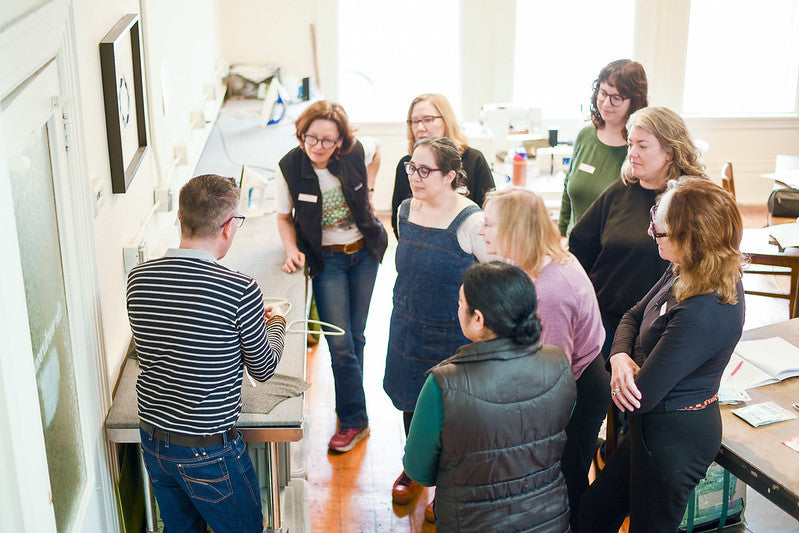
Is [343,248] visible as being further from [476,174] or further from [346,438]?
[346,438]

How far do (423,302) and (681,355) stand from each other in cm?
102

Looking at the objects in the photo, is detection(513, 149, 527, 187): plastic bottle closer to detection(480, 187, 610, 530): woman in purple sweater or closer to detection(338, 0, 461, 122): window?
detection(338, 0, 461, 122): window

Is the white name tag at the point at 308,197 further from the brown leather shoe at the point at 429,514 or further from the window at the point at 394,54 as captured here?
the window at the point at 394,54

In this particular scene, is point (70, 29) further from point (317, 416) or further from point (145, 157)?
point (317, 416)

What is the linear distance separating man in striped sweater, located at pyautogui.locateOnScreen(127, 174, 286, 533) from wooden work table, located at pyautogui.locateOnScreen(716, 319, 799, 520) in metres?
1.40

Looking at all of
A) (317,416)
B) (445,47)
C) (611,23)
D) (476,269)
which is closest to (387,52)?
(445,47)

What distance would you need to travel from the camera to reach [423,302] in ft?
9.75

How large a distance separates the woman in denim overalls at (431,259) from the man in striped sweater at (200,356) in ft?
2.63

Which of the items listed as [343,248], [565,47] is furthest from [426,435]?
[565,47]

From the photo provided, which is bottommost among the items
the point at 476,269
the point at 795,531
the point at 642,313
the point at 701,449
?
the point at 795,531

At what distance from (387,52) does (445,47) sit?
0.51 meters

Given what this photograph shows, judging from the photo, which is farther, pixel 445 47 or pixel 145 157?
pixel 445 47

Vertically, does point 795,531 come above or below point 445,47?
below

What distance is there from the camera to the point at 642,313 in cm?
266
